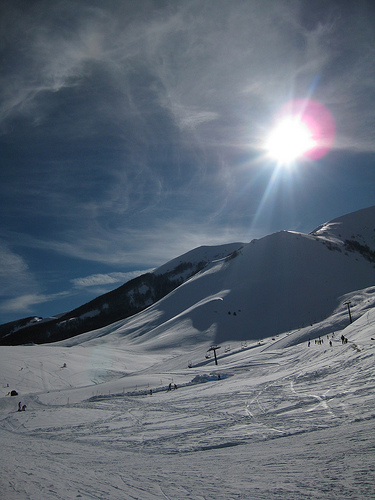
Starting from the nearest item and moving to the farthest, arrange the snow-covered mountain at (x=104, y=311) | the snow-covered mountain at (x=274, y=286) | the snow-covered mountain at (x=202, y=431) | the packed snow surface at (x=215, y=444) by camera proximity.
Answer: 1. the packed snow surface at (x=215, y=444)
2. the snow-covered mountain at (x=202, y=431)
3. the snow-covered mountain at (x=274, y=286)
4. the snow-covered mountain at (x=104, y=311)

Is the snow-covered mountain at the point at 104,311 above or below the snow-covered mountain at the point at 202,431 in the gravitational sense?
above

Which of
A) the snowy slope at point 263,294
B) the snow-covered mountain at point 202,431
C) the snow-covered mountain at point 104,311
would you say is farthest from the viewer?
the snow-covered mountain at point 104,311

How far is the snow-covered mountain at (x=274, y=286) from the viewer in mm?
65938

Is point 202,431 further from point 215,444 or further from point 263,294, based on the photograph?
point 263,294

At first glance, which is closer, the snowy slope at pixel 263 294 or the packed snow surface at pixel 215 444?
the packed snow surface at pixel 215 444

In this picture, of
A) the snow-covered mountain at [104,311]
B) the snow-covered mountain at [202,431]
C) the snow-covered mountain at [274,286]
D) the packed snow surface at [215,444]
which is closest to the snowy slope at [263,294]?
the snow-covered mountain at [274,286]

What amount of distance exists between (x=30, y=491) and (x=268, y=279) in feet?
263

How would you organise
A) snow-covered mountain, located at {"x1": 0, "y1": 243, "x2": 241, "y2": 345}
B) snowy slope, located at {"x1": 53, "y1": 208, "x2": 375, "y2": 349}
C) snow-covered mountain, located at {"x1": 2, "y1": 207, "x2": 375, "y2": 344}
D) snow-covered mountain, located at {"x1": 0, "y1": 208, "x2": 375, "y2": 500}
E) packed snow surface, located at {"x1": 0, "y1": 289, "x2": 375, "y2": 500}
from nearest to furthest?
packed snow surface, located at {"x1": 0, "y1": 289, "x2": 375, "y2": 500} → snow-covered mountain, located at {"x1": 0, "y1": 208, "x2": 375, "y2": 500} → snowy slope, located at {"x1": 53, "y1": 208, "x2": 375, "y2": 349} → snow-covered mountain, located at {"x1": 2, "y1": 207, "x2": 375, "y2": 344} → snow-covered mountain, located at {"x1": 0, "y1": 243, "x2": 241, "y2": 345}

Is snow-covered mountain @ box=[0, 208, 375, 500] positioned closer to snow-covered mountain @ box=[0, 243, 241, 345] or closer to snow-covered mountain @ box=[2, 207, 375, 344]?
snow-covered mountain @ box=[2, 207, 375, 344]

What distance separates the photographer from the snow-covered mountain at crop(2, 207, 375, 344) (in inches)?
2596

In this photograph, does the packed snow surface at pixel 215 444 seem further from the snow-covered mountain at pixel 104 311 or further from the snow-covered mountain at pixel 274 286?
the snow-covered mountain at pixel 104 311

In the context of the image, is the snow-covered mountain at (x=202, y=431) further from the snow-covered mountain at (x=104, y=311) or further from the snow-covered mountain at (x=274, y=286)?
the snow-covered mountain at (x=104, y=311)

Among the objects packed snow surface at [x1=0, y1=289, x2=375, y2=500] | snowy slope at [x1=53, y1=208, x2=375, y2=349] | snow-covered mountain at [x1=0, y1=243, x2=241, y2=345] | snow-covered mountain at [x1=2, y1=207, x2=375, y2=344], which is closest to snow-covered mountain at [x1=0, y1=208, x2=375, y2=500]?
packed snow surface at [x1=0, y1=289, x2=375, y2=500]

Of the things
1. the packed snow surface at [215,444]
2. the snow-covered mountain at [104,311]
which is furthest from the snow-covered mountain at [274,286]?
the snow-covered mountain at [104,311]
